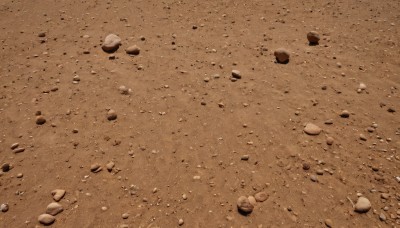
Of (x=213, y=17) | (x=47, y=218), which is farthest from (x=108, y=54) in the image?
(x=47, y=218)

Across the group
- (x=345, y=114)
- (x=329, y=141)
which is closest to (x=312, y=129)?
(x=329, y=141)

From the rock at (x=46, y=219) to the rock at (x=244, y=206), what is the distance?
6.20ft

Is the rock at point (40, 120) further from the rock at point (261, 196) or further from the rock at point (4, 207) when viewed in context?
the rock at point (261, 196)

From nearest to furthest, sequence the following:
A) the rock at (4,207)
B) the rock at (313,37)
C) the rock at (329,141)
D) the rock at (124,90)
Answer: the rock at (4,207)
the rock at (329,141)
the rock at (124,90)
the rock at (313,37)

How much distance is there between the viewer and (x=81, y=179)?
348 centimetres

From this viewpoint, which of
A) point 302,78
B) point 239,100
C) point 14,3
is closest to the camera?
point 239,100

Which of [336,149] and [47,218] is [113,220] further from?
[336,149]

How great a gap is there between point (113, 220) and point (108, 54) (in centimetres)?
356

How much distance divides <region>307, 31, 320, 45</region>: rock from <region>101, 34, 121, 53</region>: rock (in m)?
3.70

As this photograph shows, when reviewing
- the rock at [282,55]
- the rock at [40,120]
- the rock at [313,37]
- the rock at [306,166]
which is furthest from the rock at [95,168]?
the rock at [313,37]

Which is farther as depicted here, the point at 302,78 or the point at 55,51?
the point at 55,51

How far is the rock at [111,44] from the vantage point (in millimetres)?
5754

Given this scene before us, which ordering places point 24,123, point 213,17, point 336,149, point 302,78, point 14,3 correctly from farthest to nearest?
point 14,3 → point 213,17 → point 302,78 → point 24,123 → point 336,149

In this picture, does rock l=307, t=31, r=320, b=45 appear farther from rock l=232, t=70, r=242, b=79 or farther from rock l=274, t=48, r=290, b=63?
rock l=232, t=70, r=242, b=79
